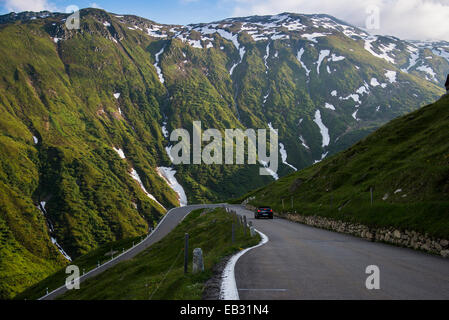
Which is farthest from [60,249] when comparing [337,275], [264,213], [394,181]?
[337,275]

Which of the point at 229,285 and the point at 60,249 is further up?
the point at 229,285

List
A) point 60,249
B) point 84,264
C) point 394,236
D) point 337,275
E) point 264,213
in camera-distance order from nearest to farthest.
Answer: point 337,275 → point 394,236 → point 264,213 → point 84,264 → point 60,249

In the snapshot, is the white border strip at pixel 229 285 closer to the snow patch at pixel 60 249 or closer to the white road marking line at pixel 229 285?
the white road marking line at pixel 229 285

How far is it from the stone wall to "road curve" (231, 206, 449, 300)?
84 centimetres

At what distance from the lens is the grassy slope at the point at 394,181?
805 inches

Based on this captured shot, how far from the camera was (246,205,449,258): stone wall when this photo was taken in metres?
16.4

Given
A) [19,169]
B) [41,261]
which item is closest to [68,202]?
[19,169]

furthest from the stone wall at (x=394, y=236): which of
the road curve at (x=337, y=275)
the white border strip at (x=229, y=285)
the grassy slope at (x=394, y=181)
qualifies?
the white border strip at (x=229, y=285)

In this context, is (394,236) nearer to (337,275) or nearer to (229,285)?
(337,275)

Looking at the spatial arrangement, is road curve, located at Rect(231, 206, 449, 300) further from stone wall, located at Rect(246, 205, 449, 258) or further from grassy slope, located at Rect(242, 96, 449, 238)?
grassy slope, located at Rect(242, 96, 449, 238)

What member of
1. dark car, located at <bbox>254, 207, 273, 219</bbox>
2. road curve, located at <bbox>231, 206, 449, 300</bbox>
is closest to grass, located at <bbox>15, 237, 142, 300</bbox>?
dark car, located at <bbox>254, 207, 273, 219</bbox>

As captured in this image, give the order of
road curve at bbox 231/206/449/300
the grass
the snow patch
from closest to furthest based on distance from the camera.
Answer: road curve at bbox 231/206/449/300 < the grass < the snow patch

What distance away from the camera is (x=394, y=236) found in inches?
803

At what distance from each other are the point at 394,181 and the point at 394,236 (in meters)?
10.0
